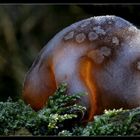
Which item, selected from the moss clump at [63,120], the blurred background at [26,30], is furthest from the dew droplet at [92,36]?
the blurred background at [26,30]

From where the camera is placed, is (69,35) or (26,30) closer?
(69,35)

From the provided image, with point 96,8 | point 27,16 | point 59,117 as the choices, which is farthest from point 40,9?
point 59,117

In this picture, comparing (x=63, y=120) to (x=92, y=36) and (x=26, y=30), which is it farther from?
(x=26, y=30)

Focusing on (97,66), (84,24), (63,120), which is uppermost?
(84,24)

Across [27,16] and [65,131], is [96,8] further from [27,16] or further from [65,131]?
[65,131]

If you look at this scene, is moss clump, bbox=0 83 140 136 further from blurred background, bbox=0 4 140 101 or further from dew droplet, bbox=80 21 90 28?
blurred background, bbox=0 4 140 101

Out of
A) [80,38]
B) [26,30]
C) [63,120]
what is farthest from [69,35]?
[26,30]
